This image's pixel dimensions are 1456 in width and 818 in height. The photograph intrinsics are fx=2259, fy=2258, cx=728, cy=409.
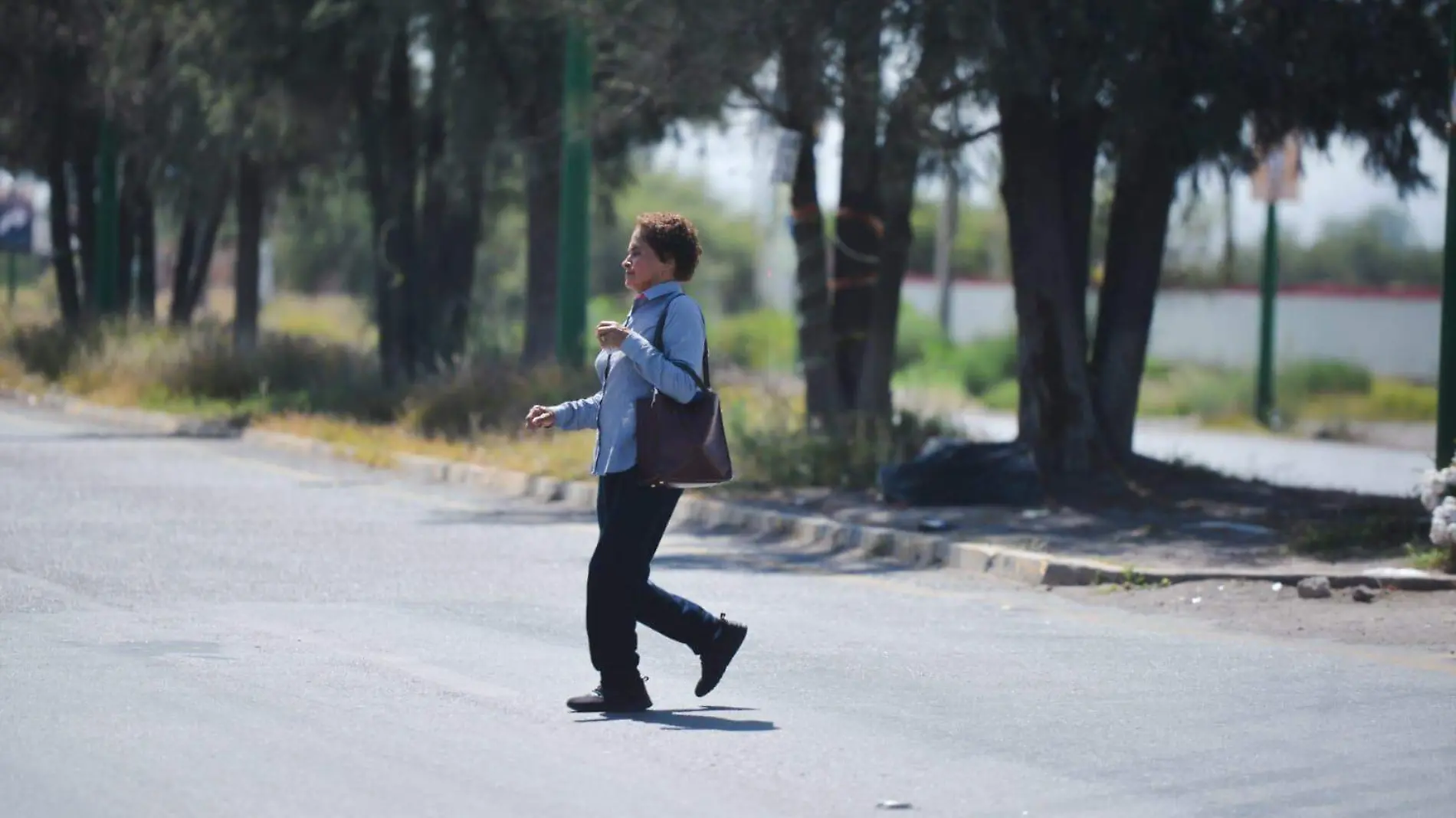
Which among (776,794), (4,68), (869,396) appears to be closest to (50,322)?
(4,68)

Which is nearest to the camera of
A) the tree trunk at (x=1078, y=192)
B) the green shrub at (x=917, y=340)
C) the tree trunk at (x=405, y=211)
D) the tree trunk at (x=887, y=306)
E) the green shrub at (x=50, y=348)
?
the tree trunk at (x=1078, y=192)

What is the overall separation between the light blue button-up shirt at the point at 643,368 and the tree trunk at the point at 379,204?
1808 centimetres

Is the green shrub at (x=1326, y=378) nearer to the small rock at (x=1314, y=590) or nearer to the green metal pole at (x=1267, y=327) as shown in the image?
the green metal pole at (x=1267, y=327)

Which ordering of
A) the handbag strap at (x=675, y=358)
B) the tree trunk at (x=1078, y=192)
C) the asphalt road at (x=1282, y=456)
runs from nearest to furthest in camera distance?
the handbag strap at (x=675, y=358)
the tree trunk at (x=1078, y=192)
the asphalt road at (x=1282, y=456)

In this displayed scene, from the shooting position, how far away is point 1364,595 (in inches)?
456

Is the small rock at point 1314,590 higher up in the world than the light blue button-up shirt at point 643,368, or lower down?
lower down

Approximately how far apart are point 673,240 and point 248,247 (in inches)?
987

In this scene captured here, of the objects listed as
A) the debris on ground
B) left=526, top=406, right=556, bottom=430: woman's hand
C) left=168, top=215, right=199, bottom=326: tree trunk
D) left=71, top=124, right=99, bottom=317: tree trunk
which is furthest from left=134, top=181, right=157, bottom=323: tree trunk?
left=526, top=406, right=556, bottom=430: woman's hand

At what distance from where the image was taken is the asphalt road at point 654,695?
675 centimetres

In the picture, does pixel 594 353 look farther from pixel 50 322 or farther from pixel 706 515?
pixel 50 322

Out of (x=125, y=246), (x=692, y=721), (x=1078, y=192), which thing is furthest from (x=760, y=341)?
(x=692, y=721)

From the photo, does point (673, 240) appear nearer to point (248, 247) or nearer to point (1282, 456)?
point (1282, 456)

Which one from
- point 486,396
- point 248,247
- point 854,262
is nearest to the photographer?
point 854,262

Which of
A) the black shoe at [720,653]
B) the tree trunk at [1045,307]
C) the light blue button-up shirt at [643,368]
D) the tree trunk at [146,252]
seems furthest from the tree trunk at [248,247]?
the light blue button-up shirt at [643,368]
